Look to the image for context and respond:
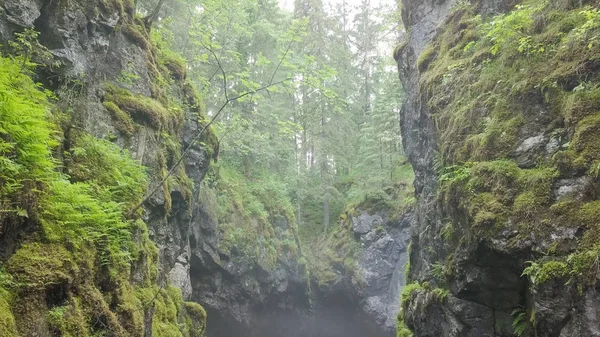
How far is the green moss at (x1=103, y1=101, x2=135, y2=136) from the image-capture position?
24.1 ft

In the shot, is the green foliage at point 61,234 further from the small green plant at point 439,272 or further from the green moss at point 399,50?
the green moss at point 399,50

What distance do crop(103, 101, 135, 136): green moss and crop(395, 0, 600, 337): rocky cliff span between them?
607cm

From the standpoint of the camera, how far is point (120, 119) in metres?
7.46

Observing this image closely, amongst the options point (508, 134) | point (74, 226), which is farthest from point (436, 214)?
point (74, 226)

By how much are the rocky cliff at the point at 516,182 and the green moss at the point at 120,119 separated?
19.9 feet

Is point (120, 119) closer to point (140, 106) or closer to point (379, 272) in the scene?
point (140, 106)

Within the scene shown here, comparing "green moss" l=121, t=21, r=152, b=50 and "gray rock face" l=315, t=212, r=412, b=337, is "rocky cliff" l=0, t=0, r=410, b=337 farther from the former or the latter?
"gray rock face" l=315, t=212, r=412, b=337

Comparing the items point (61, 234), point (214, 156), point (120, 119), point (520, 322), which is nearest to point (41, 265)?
point (61, 234)

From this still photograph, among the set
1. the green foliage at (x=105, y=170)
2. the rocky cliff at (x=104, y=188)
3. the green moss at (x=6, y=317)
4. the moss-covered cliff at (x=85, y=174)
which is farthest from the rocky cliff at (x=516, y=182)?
the green moss at (x=6, y=317)

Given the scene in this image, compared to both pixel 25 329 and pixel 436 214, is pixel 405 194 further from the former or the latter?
pixel 25 329

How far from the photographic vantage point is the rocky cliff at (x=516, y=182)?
5.04 meters

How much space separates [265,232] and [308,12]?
589 inches

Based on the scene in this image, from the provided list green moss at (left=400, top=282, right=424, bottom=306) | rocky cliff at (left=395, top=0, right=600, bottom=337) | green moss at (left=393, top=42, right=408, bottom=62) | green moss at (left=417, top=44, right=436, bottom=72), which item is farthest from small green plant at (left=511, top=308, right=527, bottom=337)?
green moss at (left=393, top=42, right=408, bottom=62)

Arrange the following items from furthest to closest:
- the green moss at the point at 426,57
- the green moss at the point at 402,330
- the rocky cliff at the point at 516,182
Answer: the green moss at the point at 426,57 < the green moss at the point at 402,330 < the rocky cliff at the point at 516,182
